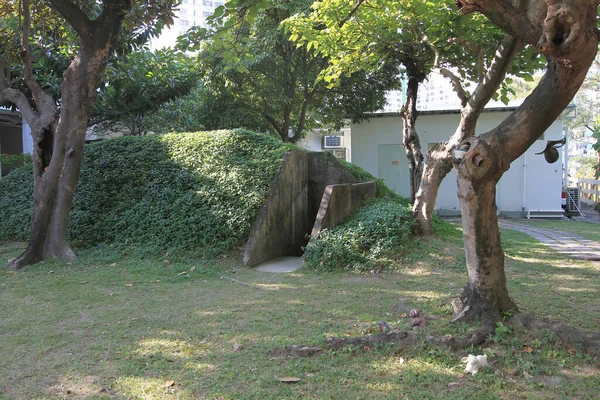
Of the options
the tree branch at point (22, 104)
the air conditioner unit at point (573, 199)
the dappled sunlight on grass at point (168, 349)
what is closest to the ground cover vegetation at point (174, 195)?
the tree branch at point (22, 104)

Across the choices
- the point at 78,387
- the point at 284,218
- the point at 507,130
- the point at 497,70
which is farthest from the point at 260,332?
the point at 497,70

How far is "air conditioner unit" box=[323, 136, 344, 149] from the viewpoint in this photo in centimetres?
2667

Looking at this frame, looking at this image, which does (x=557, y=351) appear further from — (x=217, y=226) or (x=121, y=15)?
(x=121, y=15)

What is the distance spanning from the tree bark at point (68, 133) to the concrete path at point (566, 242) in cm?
883

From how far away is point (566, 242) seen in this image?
998cm

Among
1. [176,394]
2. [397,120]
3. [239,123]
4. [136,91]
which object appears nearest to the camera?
[176,394]

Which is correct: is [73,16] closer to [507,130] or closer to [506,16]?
[506,16]

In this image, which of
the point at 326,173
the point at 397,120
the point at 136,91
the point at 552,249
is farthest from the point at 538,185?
the point at 136,91

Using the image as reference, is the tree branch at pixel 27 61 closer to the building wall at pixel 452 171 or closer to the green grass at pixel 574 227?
the building wall at pixel 452 171

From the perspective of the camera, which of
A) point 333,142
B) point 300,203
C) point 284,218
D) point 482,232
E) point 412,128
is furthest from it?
point 333,142

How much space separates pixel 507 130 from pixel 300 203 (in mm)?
5605

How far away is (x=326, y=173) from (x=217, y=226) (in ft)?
8.56

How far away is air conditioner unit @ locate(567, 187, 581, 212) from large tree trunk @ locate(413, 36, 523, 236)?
11.1 meters

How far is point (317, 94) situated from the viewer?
612 inches
